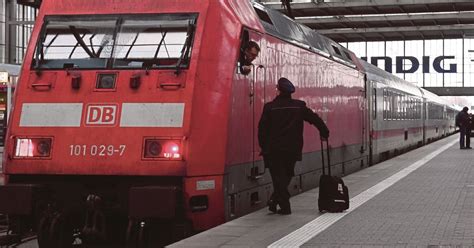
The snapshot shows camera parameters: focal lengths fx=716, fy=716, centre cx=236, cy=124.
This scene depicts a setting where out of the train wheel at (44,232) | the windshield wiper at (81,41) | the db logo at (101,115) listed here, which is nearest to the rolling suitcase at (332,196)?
the db logo at (101,115)

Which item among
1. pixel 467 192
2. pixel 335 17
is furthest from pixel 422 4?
pixel 467 192

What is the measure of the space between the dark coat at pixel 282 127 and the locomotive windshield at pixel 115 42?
1414 mm

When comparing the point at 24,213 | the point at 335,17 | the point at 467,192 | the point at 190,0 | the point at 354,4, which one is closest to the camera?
the point at 24,213

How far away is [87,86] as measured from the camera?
306 inches

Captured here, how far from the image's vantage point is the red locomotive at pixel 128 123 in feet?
24.1

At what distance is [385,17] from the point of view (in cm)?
4491

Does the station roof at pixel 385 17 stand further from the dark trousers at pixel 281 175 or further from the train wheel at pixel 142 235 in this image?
the train wheel at pixel 142 235

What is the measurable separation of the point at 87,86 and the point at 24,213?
59.1 inches

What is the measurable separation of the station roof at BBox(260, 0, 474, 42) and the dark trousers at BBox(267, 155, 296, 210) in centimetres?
2303

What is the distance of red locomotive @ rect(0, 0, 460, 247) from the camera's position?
734 centimetres

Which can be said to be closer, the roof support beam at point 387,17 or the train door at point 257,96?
the train door at point 257,96

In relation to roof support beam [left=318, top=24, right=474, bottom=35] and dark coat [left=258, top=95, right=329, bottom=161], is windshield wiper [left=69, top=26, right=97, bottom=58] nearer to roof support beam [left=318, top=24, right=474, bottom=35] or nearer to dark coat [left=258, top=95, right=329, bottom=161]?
dark coat [left=258, top=95, right=329, bottom=161]

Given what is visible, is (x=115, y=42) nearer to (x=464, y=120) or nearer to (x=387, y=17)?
(x=464, y=120)

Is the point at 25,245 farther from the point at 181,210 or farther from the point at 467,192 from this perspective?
the point at 467,192
